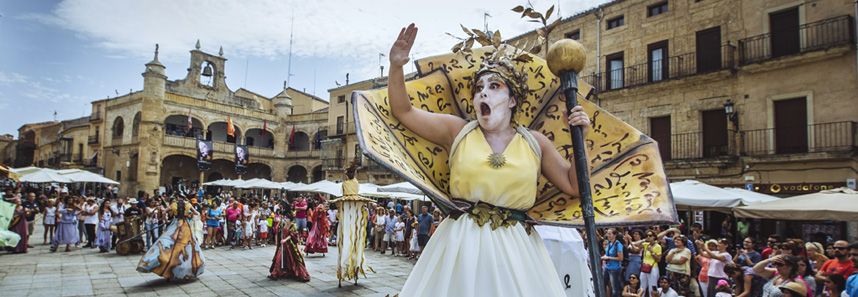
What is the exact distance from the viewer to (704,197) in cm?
1067

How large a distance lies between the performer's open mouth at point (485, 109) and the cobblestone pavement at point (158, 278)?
6428mm

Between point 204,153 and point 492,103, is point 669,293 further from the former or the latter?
point 204,153

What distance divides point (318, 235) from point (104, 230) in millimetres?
5857

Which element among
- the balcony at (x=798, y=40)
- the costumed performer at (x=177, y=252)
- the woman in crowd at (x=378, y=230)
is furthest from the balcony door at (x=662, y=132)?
the costumed performer at (x=177, y=252)

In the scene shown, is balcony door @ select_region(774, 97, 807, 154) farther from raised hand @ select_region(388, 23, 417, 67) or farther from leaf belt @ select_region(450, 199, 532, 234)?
raised hand @ select_region(388, 23, 417, 67)

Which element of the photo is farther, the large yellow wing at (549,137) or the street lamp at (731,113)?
the street lamp at (731,113)

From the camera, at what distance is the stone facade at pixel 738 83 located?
14258 mm

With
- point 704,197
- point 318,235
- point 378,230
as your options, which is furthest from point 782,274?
point 378,230

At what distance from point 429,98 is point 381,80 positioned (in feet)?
105

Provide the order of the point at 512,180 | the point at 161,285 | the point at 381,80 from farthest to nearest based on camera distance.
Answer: the point at 381,80 < the point at 161,285 < the point at 512,180

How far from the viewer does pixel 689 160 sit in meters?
16.9

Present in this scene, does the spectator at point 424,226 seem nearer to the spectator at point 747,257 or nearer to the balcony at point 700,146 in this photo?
→ the spectator at point 747,257

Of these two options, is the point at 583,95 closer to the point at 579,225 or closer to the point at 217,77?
the point at 579,225

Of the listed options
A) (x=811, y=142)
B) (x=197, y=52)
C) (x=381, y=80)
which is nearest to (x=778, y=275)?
(x=811, y=142)
